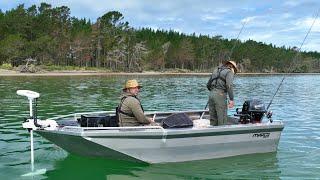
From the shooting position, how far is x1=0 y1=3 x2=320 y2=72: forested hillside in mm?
90438

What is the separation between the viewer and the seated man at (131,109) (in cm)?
1013

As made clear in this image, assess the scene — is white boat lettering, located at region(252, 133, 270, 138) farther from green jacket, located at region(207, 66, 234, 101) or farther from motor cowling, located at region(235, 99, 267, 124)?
green jacket, located at region(207, 66, 234, 101)

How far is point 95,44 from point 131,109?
9758cm

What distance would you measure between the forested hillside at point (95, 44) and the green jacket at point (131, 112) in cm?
6572

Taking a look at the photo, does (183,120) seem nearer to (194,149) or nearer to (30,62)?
(194,149)

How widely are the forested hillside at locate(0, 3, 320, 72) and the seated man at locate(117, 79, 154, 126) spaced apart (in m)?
65.7

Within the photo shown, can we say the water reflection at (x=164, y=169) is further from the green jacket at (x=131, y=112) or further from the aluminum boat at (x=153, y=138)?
the green jacket at (x=131, y=112)

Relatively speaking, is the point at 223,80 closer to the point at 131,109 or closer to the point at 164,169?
the point at 131,109

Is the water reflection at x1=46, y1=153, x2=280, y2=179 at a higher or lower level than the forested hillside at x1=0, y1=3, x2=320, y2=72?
lower

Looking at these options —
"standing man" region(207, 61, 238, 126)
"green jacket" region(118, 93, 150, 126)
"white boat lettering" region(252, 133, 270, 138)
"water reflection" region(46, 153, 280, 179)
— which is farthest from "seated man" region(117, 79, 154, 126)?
"white boat lettering" region(252, 133, 270, 138)

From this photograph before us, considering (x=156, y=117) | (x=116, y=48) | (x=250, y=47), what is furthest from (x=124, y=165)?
(x=250, y=47)

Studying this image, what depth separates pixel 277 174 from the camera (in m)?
10.2

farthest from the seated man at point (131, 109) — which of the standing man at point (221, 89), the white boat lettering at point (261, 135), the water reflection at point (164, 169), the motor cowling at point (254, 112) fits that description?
the motor cowling at point (254, 112)

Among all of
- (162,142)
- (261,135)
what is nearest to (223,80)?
(261,135)
